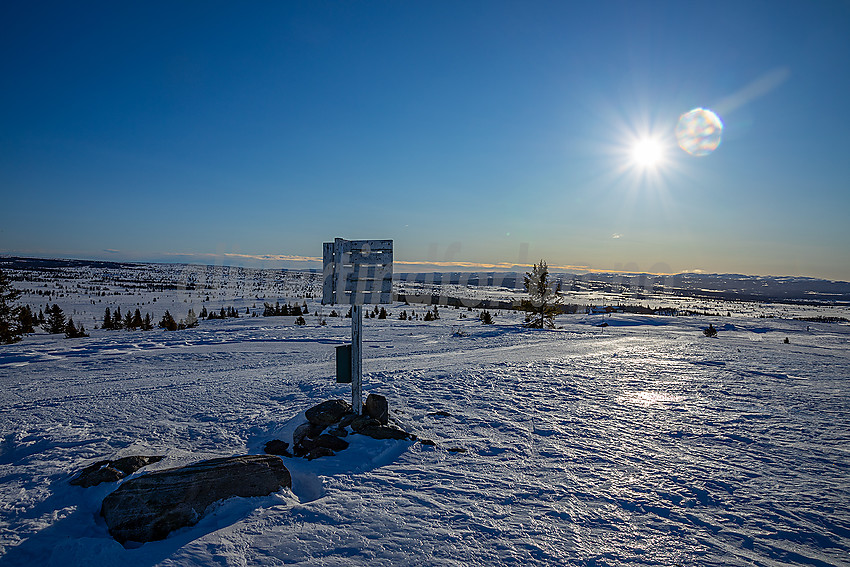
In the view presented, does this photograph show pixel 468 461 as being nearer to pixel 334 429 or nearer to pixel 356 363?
pixel 334 429

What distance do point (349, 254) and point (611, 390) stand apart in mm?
6482

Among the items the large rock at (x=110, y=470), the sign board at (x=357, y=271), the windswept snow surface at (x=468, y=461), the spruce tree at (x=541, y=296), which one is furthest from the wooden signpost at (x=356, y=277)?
the spruce tree at (x=541, y=296)

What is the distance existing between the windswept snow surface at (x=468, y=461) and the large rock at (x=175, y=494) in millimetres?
142

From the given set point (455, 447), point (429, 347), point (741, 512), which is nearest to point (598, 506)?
point (741, 512)

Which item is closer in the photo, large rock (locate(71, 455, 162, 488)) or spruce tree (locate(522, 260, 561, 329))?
large rock (locate(71, 455, 162, 488))

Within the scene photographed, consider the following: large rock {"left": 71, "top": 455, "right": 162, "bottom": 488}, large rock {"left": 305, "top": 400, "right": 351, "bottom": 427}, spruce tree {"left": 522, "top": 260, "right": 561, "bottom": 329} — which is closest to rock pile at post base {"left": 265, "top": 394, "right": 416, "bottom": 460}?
large rock {"left": 305, "top": 400, "right": 351, "bottom": 427}

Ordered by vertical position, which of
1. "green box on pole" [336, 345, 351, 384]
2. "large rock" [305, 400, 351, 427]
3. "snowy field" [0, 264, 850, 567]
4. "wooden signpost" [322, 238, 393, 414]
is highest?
"wooden signpost" [322, 238, 393, 414]

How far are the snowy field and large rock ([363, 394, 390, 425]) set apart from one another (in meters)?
0.49

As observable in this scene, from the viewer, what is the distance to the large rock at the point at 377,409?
20.3ft

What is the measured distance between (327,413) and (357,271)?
2.16m

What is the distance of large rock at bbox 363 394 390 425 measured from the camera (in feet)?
20.3

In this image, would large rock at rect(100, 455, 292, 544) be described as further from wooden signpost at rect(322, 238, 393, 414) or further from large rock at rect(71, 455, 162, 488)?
wooden signpost at rect(322, 238, 393, 414)

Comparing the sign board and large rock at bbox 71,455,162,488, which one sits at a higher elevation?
the sign board

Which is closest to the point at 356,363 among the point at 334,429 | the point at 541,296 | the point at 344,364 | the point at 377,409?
the point at 344,364
